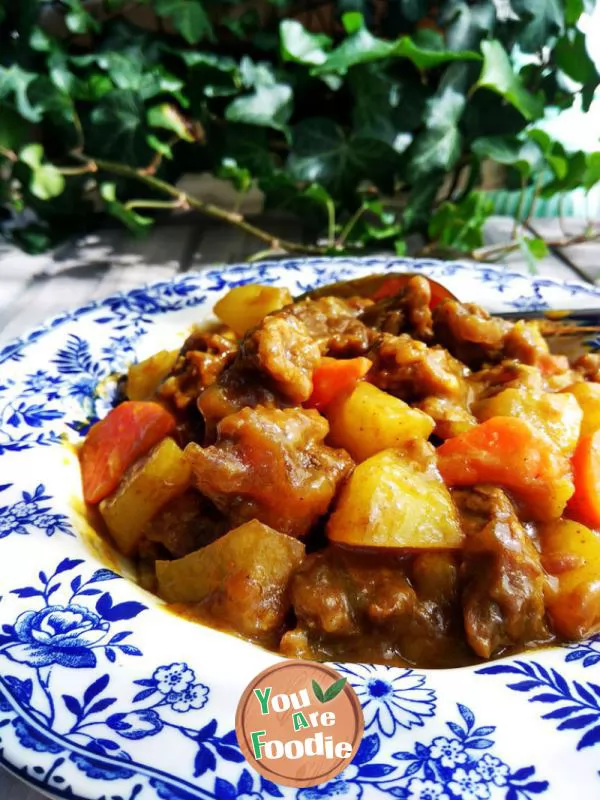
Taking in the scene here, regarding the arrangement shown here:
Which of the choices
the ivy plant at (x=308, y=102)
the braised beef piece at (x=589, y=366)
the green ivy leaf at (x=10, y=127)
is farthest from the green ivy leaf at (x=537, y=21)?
the green ivy leaf at (x=10, y=127)

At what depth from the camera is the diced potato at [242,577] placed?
157cm

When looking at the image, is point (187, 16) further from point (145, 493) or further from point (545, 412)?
point (545, 412)

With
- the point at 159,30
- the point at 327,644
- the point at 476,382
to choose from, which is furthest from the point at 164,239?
the point at 327,644

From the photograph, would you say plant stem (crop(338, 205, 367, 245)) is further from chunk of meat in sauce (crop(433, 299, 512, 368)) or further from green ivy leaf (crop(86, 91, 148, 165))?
chunk of meat in sauce (crop(433, 299, 512, 368))

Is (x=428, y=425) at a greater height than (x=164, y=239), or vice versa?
(x=428, y=425)

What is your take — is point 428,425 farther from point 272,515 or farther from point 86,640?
point 86,640

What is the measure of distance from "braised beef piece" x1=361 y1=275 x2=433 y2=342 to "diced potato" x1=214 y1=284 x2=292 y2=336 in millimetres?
383

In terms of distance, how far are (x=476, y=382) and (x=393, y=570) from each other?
0.74 metres

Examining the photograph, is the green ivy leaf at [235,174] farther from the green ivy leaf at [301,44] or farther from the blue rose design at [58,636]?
the blue rose design at [58,636]

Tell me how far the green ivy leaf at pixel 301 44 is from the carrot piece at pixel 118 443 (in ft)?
6.93

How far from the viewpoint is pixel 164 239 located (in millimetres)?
4234

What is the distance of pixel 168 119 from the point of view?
142 inches

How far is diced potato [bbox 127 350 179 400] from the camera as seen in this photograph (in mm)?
2330

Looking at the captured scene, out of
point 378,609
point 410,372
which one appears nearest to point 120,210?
point 410,372
